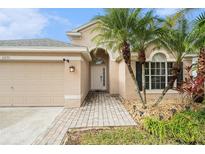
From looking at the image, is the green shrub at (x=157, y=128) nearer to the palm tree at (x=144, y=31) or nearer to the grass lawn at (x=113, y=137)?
the grass lawn at (x=113, y=137)

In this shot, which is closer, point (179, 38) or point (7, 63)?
point (179, 38)

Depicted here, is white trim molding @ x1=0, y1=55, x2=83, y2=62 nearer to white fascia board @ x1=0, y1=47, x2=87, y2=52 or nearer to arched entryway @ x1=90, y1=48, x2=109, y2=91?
white fascia board @ x1=0, y1=47, x2=87, y2=52

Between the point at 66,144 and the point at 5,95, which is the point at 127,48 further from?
the point at 5,95

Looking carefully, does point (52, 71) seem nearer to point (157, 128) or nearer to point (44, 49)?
point (44, 49)

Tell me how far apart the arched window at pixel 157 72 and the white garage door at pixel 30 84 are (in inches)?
246

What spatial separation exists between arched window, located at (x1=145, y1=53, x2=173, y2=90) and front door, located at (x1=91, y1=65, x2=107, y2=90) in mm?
10916

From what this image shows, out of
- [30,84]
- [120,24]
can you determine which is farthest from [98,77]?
[120,24]

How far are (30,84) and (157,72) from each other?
28.6ft

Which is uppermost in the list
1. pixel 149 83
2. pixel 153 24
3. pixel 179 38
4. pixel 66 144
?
pixel 153 24

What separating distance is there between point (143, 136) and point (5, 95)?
9395 millimetres

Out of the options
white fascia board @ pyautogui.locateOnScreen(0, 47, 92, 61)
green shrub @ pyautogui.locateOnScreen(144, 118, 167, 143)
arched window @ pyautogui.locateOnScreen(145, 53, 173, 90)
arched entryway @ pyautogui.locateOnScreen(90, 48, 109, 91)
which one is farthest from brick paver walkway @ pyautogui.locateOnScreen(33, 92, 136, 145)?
arched entryway @ pyautogui.locateOnScreen(90, 48, 109, 91)

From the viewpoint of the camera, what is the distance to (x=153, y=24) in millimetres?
11242

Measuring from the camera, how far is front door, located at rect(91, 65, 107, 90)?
25750mm
